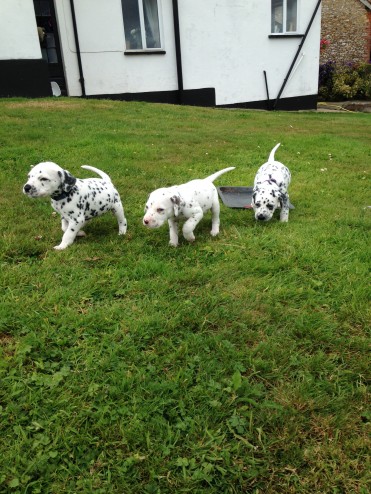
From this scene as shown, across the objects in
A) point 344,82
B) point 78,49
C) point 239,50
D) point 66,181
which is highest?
point 78,49

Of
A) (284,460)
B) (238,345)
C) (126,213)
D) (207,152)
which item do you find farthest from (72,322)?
(207,152)

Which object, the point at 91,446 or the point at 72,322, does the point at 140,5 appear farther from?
the point at 91,446

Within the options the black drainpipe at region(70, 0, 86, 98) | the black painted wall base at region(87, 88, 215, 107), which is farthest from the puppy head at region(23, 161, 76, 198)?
the black painted wall base at region(87, 88, 215, 107)

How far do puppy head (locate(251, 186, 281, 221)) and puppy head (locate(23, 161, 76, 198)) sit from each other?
2194 mm

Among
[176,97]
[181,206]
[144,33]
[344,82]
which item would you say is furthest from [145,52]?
[344,82]

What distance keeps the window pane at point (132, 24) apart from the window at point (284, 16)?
6.12m

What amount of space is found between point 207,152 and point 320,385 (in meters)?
6.63

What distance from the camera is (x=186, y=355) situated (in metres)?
2.78

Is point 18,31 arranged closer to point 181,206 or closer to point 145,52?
point 145,52

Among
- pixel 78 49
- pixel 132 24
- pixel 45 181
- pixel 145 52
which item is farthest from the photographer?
pixel 145 52

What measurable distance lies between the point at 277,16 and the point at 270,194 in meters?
15.6

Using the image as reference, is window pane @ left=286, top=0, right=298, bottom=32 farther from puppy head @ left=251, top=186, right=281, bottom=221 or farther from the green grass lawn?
puppy head @ left=251, top=186, right=281, bottom=221

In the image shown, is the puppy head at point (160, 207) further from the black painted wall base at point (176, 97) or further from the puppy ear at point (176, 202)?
the black painted wall base at point (176, 97)

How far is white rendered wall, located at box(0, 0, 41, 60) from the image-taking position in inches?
460
